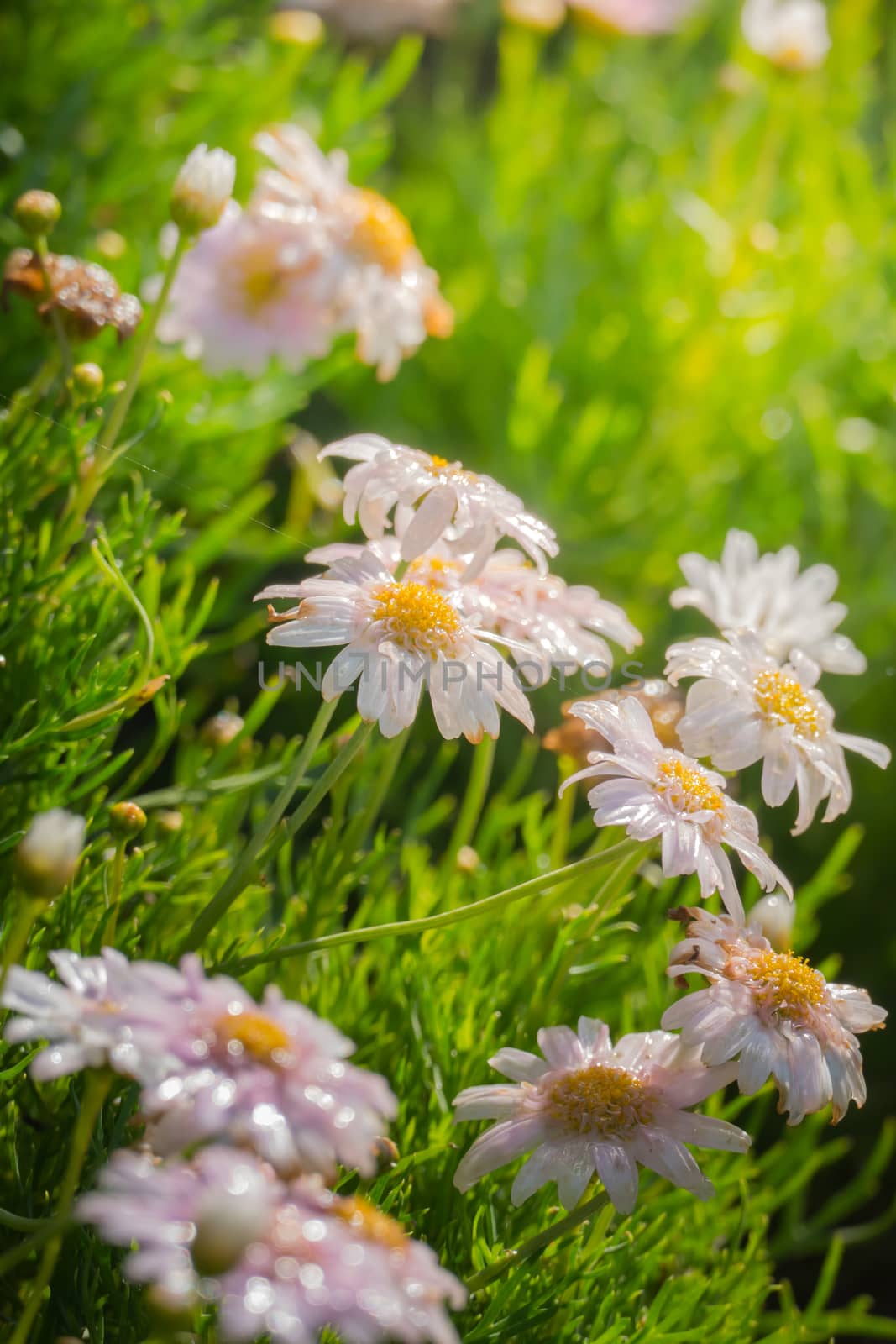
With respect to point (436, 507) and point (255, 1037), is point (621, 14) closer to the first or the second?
point (436, 507)

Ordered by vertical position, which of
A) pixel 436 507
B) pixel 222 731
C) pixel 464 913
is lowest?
pixel 222 731

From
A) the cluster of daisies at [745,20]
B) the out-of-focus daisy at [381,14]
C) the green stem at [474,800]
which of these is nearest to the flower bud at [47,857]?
the green stem at [474,800]

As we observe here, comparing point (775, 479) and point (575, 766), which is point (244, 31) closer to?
point (775, 479)

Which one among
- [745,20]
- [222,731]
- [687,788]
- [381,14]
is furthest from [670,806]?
[381,14]

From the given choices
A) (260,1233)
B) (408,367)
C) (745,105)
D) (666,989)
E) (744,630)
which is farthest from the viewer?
(745,105)

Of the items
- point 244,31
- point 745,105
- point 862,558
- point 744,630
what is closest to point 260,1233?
point 744,630

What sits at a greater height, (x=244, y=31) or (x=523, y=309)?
(x=244, y=31)

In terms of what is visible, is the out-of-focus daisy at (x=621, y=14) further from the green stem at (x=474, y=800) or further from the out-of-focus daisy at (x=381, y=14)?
the green stem at (x=474, y=800)
